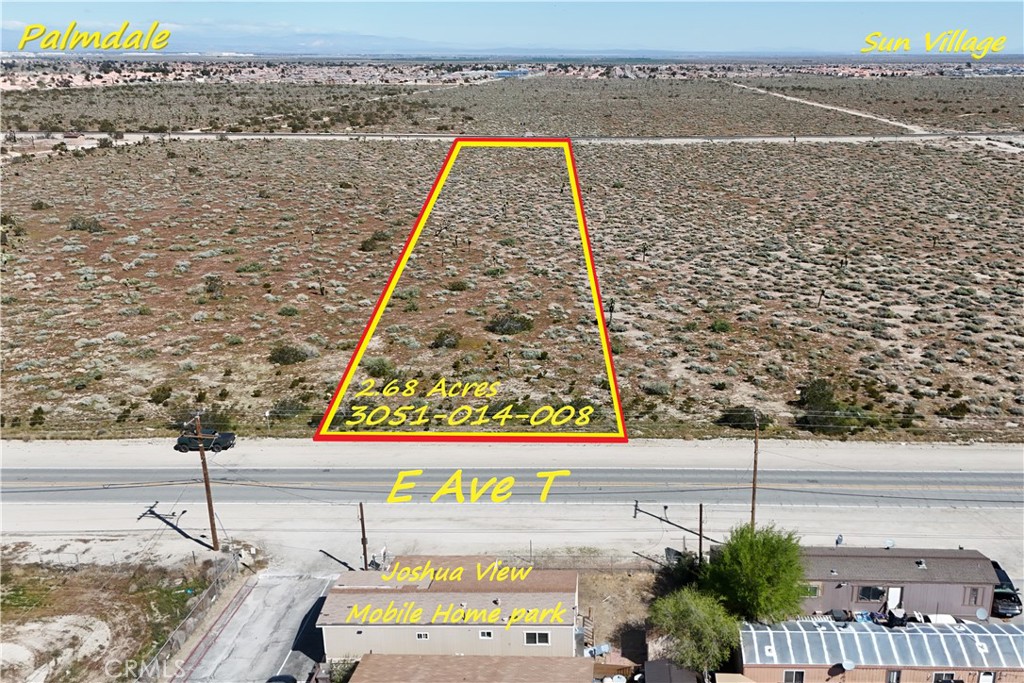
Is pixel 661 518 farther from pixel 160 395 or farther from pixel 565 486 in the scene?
pixel 160 395

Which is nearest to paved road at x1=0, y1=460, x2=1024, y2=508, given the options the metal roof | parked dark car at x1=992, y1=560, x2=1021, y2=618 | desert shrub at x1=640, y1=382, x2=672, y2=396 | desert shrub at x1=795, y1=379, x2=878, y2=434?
desert shrub at x1=795, y1=379, x2=878, y2=434

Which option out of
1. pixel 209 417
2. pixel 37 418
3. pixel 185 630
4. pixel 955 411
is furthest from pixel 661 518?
pixel 37 418

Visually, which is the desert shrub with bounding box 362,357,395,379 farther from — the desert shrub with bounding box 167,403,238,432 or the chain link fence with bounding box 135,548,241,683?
the chain link fence with bounding box 135,548,241,683

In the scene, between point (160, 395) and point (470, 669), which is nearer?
point (470, 669)

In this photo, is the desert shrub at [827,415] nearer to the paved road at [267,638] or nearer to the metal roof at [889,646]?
the metal roof at [889,646]

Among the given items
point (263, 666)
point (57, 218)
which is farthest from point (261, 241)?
point (263, 666)

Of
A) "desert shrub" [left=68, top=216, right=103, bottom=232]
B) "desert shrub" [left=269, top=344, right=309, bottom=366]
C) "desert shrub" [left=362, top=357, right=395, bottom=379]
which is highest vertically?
"desert shrub" [left=68, top=216, right=103, bottom=232]
